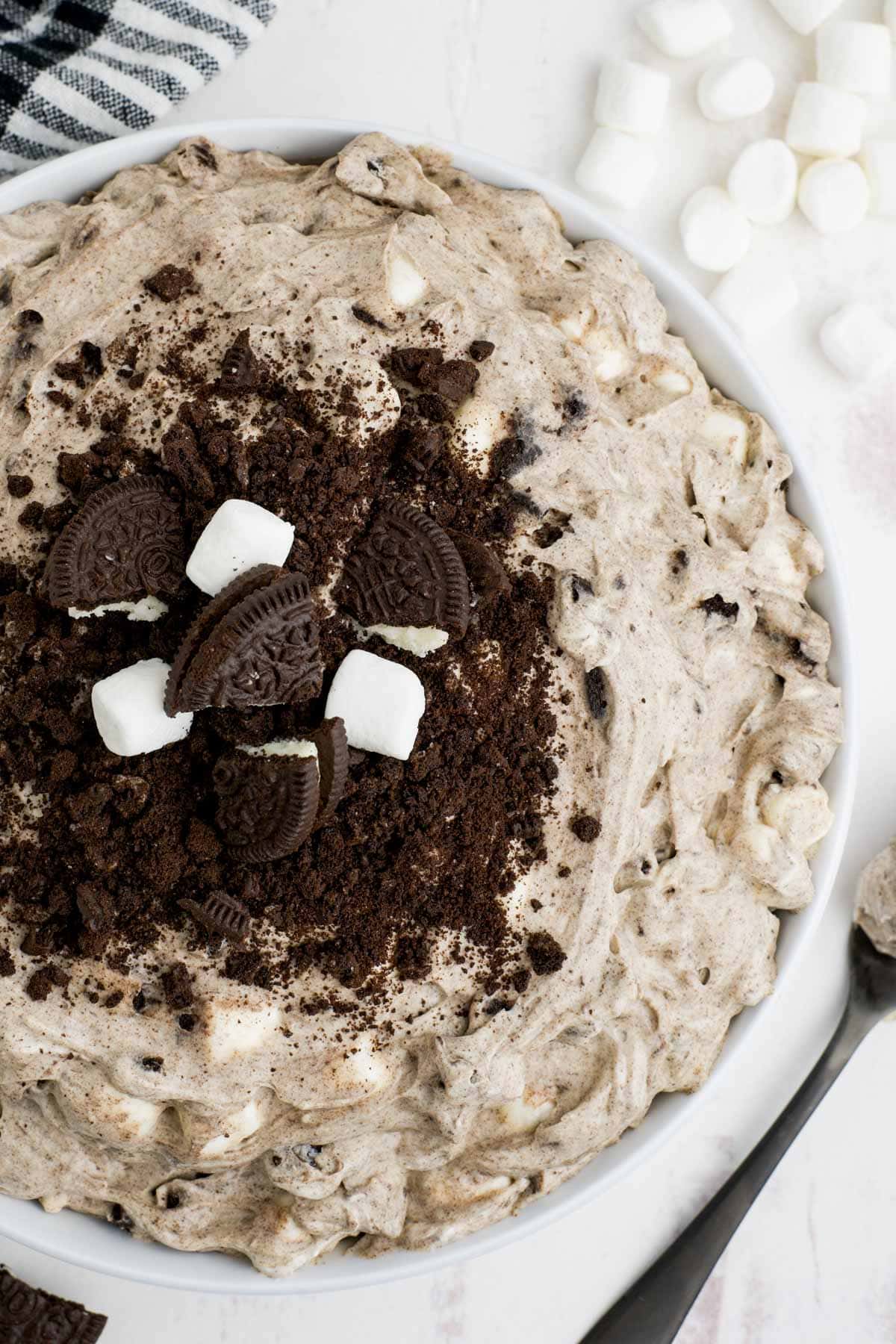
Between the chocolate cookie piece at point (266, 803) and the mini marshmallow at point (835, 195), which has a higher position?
the mini marshmallow at point (835, 195)

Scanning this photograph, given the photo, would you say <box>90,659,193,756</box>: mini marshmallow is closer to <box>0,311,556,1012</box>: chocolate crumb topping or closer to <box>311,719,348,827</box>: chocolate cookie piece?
<box>0,311,556,1012</box>: chocolate crumb topping

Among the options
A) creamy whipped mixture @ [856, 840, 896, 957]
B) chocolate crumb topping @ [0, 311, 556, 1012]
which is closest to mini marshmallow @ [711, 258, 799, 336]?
chocolate crumb topping @ [0, 311, 556, 1012]

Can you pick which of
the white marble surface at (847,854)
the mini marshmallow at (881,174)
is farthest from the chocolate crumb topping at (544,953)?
the mini marshmallow at (881,174)

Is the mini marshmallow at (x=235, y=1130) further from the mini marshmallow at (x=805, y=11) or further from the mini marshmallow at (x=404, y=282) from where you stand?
the mini marshmallow at (x=805, y=11)

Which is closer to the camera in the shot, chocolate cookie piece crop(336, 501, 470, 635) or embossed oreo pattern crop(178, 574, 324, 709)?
embossed oreo pattern crop(178, 574, 324, 709)

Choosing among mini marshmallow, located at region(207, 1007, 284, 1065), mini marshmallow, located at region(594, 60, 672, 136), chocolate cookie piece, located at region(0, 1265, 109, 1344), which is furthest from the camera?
mini marshmallow, located at region(594, 60, 672, 136)

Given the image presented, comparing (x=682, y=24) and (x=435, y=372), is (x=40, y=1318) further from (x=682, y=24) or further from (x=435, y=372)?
(x=682, y=24)

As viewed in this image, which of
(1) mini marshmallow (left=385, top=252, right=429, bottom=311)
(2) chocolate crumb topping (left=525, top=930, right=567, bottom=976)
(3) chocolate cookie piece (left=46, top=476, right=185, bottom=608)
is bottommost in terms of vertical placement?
(2) chocolate crumb topping (left=525, top=930, right=567, bottom=976)
